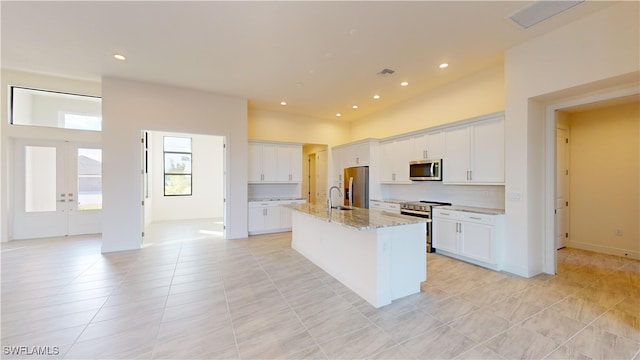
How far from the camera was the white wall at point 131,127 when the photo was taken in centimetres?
461

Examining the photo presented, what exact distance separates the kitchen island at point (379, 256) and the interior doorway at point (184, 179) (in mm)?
5533

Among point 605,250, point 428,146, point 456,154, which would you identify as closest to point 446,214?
point 456,154

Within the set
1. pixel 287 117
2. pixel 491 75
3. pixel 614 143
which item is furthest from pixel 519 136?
pixel 287 117

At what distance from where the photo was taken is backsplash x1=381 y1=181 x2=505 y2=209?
164 inches

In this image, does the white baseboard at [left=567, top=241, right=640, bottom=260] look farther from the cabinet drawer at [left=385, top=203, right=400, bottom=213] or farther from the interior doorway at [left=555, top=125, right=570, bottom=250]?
the cabinet drawer at [left=385, top=203, right=400, bottom=213]

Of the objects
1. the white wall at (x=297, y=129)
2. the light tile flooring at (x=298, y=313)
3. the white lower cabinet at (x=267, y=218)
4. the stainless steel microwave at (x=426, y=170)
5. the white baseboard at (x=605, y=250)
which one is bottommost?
the light tile flooring at (x=298, y=313)

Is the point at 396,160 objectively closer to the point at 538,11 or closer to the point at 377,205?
the point at 377,205

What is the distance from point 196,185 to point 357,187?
599 cm

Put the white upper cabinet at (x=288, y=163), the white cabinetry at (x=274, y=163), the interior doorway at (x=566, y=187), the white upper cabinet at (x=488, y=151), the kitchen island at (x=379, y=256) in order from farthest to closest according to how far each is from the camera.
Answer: the white upper cabinet at (x=288, y=163) → the white cabinetry at (x=274, y=163) → the white upper cabinet at (x=488, y=151) → the interior doorway at (x=566, y=187) → the kitchen island at (x=379, y=256)

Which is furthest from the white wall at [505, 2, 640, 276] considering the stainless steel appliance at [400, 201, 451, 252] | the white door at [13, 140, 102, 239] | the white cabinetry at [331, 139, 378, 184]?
the white door at [13, 140, 102, 239]

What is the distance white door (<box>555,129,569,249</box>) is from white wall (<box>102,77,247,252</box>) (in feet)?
23.0

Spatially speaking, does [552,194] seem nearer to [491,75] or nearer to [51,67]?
[491,75]

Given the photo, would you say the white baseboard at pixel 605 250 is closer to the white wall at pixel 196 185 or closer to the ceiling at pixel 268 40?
the ceiling at pixel 268 40

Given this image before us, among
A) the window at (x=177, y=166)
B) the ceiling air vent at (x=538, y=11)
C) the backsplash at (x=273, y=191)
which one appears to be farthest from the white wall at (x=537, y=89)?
the window at (x=177, y=166)
